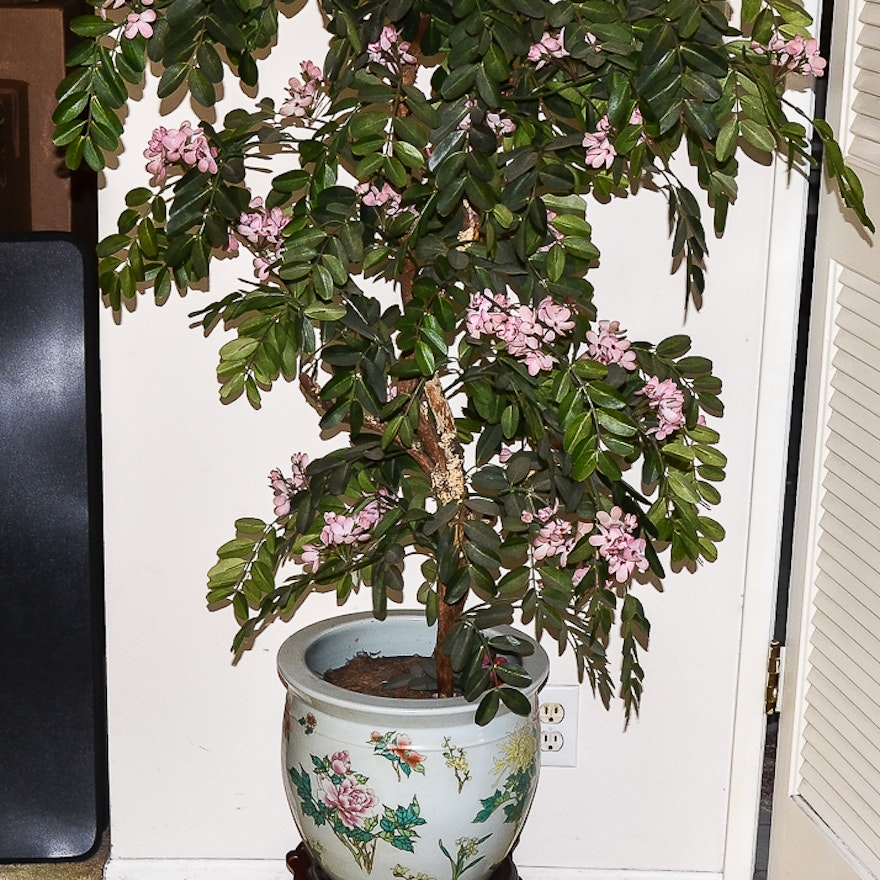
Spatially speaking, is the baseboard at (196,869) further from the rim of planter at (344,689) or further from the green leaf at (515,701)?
the green leaf at (515,701)

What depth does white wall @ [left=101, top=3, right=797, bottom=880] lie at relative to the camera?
→ 1796 millimetres

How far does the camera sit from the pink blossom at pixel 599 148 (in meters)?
1.30

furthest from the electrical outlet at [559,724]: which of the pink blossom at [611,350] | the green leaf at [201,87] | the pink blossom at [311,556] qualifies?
the green leaf at [201,87]

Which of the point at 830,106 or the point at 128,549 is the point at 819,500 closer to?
the point at 830,106

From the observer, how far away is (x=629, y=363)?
1439 millimetres

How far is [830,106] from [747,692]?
2.73 feet

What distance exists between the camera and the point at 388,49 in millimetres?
1311

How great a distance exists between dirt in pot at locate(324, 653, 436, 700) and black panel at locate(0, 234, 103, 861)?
48 cm

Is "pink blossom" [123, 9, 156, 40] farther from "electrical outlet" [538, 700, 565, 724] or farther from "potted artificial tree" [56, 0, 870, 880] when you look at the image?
"electrical outlet" [538, 700, 565, 724]

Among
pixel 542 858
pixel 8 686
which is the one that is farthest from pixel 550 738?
pixel 8 686

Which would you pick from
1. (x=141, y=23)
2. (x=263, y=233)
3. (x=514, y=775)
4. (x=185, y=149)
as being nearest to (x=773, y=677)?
(x=514, y=775)

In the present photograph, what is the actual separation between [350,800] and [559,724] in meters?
0.51

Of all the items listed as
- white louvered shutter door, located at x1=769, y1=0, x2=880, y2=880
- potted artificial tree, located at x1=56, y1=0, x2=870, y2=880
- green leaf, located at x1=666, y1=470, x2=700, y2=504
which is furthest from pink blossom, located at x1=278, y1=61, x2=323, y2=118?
white louvered shutter door, located at x1=769, y1=0, x2=880, y2=880

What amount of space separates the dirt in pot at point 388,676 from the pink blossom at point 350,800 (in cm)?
11
